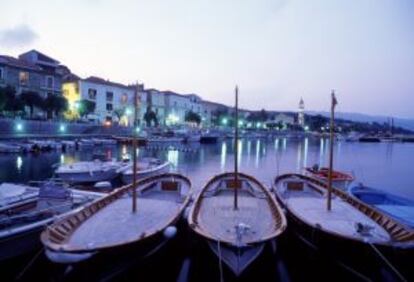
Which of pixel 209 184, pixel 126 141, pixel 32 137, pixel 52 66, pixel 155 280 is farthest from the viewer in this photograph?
pixel 52 66

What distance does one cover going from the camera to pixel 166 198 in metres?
15.3

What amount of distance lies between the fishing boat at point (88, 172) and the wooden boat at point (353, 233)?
15624 millimetres

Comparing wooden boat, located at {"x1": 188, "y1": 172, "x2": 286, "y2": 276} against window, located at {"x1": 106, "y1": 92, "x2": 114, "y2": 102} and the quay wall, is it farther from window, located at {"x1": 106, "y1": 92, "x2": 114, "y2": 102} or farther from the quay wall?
window, located at {"x1": 106, "y1": 92, "x2": 114, "y2": 102}

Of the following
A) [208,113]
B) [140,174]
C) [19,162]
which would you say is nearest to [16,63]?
[19,162]

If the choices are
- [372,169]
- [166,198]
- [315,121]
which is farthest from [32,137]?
[315,121]

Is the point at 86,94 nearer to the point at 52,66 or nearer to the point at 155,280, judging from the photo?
the point at 52,66

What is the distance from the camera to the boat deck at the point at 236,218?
967 centimetres

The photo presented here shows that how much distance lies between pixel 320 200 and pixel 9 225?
37.2ft

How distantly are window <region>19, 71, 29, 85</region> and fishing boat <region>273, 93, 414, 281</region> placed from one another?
6335 cm

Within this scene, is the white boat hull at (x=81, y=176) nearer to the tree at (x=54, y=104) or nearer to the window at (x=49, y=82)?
the tree at (x=54, y=104)

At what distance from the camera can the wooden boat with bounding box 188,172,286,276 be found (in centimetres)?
902

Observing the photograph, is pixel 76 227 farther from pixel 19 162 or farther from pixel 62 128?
pixel 62 128

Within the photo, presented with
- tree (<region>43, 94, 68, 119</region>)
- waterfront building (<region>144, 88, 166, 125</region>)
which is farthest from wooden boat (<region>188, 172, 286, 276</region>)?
waterfront building (<region>144, 88, 166, 125</region>)

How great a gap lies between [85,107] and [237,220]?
7082cm
